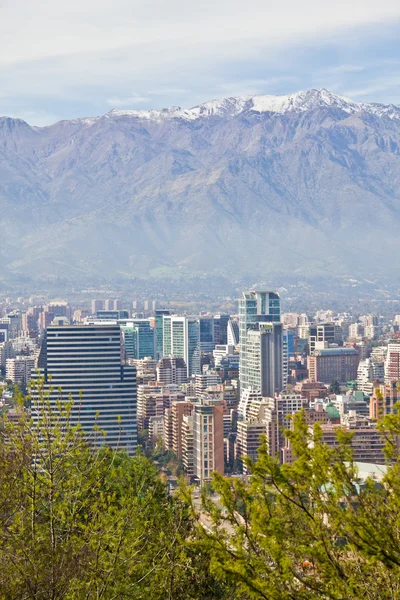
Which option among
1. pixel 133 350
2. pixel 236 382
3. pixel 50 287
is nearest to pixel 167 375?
pixel 236 382

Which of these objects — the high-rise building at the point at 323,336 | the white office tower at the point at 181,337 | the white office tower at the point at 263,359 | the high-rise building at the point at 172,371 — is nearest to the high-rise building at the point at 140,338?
the white office tower at the point at 181,337

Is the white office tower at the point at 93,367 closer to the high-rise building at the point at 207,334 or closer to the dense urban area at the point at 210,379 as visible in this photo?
the dense urban area at the point at 210,379

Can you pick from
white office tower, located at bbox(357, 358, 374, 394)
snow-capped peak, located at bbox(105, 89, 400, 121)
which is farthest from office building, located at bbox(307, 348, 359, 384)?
snow-capped peak, located at bbox(105, 89, 400, 121)

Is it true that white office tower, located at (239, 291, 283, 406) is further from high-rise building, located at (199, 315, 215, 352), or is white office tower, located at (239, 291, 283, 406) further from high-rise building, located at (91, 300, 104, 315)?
high-rise building, located at (91, 300, 104, 315)

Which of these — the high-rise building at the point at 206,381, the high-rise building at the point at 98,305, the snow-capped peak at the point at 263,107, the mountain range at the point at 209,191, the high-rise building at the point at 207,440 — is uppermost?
the snow-capped peak at the point at 263,107

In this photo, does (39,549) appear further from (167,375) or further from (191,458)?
(167,375)

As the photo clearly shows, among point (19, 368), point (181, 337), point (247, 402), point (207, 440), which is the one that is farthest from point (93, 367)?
point (181, 337)

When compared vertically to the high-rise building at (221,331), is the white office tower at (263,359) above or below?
below
